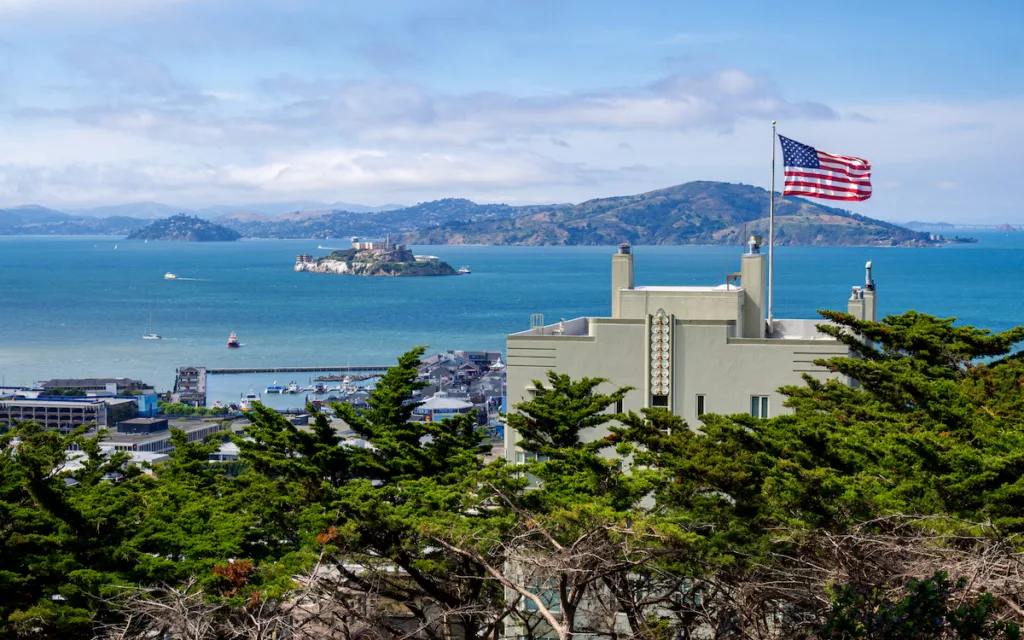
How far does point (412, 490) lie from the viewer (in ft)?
55.6

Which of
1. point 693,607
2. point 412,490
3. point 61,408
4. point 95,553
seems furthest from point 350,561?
point 61,408

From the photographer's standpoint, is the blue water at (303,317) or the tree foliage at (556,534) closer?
the tree foliage at (556,534)

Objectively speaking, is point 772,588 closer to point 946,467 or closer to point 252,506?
point 946,467

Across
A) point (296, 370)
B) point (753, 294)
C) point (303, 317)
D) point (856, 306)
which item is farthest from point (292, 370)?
point (753, 294)

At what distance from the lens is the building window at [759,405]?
87.1ft

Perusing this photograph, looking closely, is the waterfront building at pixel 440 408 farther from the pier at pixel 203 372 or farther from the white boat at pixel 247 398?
the white boat at pixel 247 398

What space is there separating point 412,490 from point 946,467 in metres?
7.17

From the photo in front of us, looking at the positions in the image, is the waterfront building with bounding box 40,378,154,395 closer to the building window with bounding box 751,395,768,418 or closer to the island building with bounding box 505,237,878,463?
the island building with bounding box 505,237,878,463

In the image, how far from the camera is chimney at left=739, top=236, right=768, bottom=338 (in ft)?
95.5

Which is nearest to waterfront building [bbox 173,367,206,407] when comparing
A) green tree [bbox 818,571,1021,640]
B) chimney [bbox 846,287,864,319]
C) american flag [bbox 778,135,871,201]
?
chimney [bbox 846,287,864,319]

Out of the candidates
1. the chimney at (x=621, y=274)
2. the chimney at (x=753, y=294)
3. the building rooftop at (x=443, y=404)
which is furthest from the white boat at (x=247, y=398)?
the chimney at (x=753, y=294)

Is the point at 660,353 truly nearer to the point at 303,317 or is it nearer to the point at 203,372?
the point at 203,372

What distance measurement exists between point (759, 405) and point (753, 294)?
3.73m

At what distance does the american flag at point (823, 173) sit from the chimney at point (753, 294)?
1.74 metres
